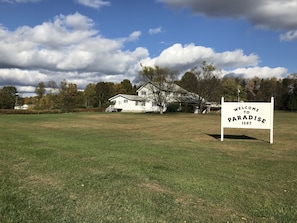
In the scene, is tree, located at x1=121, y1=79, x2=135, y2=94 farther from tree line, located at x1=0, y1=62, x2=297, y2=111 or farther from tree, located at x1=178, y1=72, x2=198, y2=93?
tree, located at x1=178, y1=72, x2=198, y2=93

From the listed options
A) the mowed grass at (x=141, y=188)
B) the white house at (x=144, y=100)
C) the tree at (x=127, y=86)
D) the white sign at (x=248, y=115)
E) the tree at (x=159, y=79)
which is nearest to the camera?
the mowed grass at (x=141, y=188)

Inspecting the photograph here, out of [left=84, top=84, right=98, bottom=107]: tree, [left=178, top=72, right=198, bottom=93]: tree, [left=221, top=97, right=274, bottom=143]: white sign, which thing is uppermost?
[left=178, top=72, right=198, bottom=93]: tree

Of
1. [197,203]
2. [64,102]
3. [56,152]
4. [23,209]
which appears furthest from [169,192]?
[64,102]

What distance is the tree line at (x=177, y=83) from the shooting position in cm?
6216

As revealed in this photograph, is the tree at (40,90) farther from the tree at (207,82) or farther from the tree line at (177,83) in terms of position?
the tree at (207,82)

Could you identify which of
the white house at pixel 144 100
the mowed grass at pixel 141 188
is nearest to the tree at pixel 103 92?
the white house at pixel 144 100

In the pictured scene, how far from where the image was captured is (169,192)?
559 centimetres

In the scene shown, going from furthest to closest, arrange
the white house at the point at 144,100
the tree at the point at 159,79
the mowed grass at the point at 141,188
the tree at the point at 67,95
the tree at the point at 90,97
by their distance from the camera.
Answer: the tree at the point at 90,97
the tree at the point at 67,95
the white house at the point at 144,100
the tree at the point at 159,79
the mowed grass at the point at 141,188

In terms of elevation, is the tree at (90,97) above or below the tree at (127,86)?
below

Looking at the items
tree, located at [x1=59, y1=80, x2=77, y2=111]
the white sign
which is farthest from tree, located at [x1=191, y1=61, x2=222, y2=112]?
the white sign

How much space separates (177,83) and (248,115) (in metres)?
48.2

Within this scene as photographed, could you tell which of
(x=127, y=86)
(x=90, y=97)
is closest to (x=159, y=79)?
(x=90, y=97)

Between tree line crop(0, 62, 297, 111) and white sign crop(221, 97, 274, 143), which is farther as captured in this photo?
tree line crop(0, 62, 297, 111)

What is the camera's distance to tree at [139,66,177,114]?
55.5 meters
